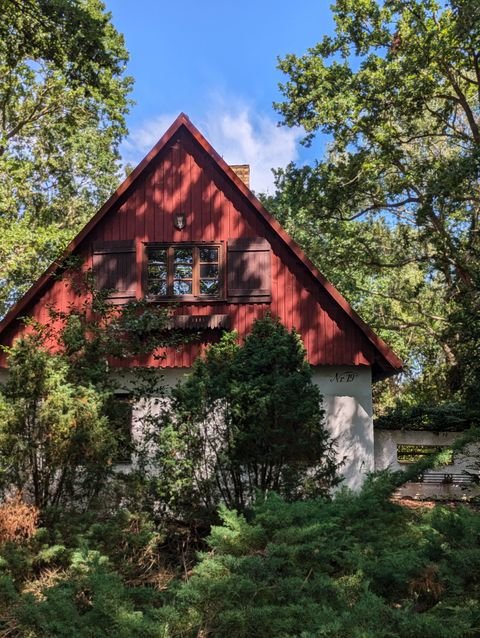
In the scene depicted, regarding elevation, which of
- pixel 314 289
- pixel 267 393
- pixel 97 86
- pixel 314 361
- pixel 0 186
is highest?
pixel 0 186

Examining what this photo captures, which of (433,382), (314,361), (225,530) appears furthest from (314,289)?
(433,382)

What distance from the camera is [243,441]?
812cm

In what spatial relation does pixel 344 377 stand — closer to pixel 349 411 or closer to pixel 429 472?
pixel 349 411

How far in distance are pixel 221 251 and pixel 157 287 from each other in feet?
5.21

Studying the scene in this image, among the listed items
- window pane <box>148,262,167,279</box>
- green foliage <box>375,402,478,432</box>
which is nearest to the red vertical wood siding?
window pane <box>148,262,167,279</box>

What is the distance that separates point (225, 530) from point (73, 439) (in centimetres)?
268

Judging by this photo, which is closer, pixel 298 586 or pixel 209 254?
pixel 298 586

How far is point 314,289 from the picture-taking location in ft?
41.5

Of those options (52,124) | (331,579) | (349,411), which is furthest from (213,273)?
(52,124)

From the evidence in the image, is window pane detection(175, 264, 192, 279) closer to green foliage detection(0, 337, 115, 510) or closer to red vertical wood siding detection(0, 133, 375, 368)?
red vertical wood siding detection(0, 133, 375, 368)

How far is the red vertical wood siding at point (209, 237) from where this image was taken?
40.4 ft

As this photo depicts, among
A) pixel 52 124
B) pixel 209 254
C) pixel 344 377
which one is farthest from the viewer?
pixel 52 124

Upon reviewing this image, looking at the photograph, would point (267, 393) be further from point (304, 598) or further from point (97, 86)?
point (97, 86)

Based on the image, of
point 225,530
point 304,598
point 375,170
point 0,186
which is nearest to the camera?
point 304,598
